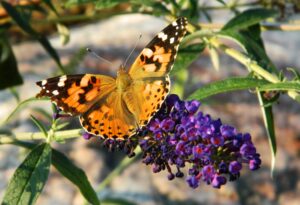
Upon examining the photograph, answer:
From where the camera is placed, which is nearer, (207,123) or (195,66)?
(207,123)

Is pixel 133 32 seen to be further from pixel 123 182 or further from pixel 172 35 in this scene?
pixel 172 35

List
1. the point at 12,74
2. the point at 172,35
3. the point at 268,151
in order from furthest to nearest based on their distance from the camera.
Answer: the point at 268,151 < the point at 12,74 < the point at 172,35

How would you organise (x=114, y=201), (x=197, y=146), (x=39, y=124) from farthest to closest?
(x=114, y=201) < (x=39, y=124) < (x=197, y=146)

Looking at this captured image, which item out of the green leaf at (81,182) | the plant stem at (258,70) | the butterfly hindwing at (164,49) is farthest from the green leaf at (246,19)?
the green leaf at (81,182)

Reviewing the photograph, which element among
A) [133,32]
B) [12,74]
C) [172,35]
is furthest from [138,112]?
[133,32]

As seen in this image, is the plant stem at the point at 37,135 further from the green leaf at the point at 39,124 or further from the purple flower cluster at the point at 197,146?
the purple flower cluster at the point at 197,146

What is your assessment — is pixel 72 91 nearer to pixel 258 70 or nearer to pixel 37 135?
pixel 37 135

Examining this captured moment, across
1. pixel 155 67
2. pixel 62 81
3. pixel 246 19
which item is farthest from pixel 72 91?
pixel 246 19
